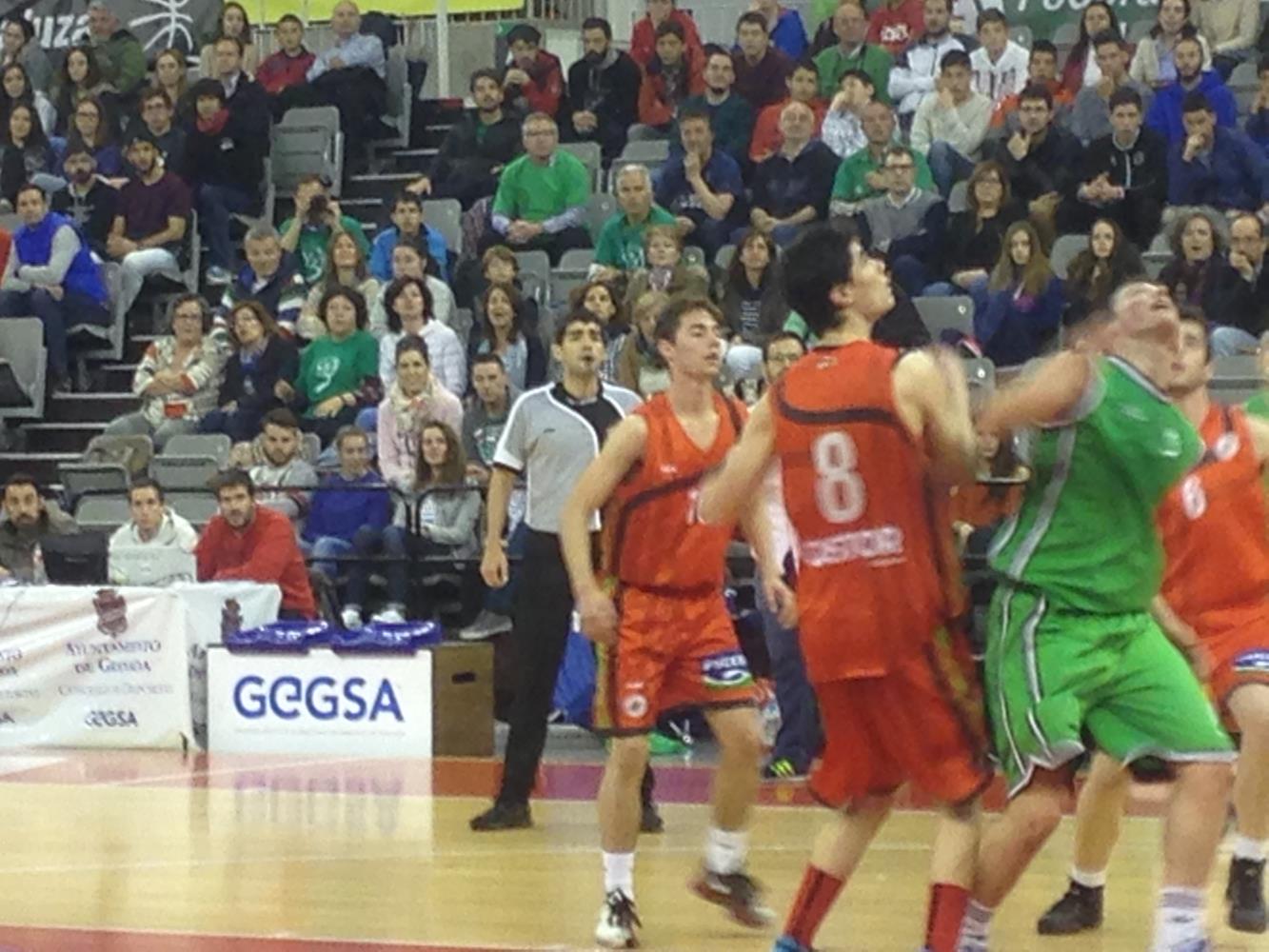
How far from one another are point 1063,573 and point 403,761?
6605 millimetres

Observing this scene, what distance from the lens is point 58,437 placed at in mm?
17656

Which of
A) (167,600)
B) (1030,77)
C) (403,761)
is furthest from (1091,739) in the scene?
(1030,77)

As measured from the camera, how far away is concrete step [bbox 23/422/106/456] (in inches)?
691

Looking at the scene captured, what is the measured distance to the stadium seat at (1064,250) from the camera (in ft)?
47.4

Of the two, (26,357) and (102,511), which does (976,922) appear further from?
(26,357)

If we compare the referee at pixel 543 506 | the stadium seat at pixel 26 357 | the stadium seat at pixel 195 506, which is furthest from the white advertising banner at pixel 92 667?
the stadium seat at pixel 26 357

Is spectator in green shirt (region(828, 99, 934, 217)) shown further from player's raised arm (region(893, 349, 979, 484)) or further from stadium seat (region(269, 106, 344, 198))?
player's raised arm (region(893, 349, 979, 484))

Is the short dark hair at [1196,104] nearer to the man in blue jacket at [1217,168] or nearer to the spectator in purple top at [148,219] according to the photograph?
the man in blue jacket at [1217,168]

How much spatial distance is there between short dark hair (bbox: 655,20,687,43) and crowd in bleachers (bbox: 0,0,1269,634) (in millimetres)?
32

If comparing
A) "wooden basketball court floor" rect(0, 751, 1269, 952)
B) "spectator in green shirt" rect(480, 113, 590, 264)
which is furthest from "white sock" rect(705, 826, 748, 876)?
"spectator in green shirt" rect(480, 113, 590, 264)

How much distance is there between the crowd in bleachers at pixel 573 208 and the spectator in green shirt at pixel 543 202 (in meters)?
0.02

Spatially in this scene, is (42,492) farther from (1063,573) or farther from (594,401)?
(1063,573)

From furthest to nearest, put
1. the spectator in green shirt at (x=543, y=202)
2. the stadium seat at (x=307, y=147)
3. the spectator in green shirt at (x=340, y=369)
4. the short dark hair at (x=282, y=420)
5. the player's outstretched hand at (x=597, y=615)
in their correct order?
the stadium seat at (x=307, y=147), the spectator in green shirt at (x=543, y=202), the spectator in green shirt at (x=340, y=369), the short dark hair at (x=282, y=420), the player's outstretched hand at (x=597, y=615)

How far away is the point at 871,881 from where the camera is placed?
28.2 feet
